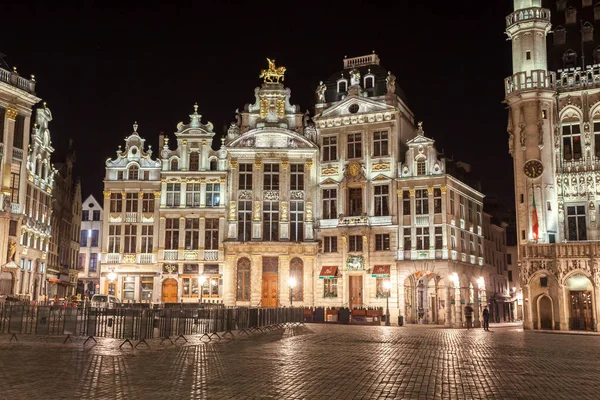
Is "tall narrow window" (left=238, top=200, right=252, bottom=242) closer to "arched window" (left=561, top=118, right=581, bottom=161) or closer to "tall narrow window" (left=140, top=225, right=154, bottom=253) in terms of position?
"tall narrow window" (left=140, top=225, right=154, bottom=253)

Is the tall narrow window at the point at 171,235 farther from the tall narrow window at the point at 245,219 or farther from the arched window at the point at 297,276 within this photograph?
the arched window at the point at 297,276

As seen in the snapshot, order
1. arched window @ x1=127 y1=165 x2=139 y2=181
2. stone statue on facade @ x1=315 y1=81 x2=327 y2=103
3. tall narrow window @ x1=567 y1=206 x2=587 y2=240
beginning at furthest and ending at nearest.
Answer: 1. stone statue on facade @ x1=315 y1=81 x2=327 y2=103
2. arched window @ x1=127 y1=165 x2=139 y2=181
3. tall narrow window @ x1=567 y1=206 x2=587 y2=240

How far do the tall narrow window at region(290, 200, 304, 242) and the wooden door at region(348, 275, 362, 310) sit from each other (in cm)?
557

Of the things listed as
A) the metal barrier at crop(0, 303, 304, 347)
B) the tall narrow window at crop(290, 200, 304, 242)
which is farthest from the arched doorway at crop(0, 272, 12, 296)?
the metal barrier at crop(0, 303, 304, 347)

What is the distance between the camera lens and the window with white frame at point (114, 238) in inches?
2173

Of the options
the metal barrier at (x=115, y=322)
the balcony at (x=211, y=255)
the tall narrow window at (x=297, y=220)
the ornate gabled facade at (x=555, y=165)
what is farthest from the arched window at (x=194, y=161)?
the metal barrier at (x=115, y=322)

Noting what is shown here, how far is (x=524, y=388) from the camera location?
1317 centimetres

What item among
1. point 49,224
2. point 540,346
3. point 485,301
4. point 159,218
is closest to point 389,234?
point 485,301

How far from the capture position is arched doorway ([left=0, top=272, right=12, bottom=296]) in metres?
47.4

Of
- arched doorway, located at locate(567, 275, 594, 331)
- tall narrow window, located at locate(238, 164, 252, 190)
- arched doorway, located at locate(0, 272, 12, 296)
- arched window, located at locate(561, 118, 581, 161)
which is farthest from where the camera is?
tall narrow window, located at locate(238, 164, 252, 190)

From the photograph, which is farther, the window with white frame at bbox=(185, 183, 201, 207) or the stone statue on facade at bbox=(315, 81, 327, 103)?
the stone statue on facade at bbox=(315, 81, 327, 103)

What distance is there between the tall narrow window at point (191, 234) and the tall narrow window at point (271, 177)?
22.4ft

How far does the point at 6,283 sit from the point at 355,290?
26.7m

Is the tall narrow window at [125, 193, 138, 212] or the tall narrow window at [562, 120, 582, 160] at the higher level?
the tall narrow window at [562, 120, 582, 160]
